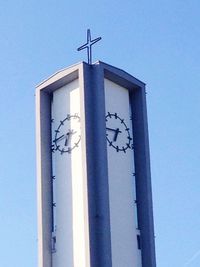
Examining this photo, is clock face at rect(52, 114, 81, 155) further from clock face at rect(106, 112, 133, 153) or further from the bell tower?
clock face at rect(106, 112, 133, 153)

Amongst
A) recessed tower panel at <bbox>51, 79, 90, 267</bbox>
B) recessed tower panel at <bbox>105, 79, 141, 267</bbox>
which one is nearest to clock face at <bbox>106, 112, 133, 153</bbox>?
recessed tower panel at <bbox>105, 79, 141, 267</bbox>

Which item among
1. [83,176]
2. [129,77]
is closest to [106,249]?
[83,176]

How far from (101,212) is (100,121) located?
8.50ft

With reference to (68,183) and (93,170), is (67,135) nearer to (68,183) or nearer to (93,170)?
(68,183)

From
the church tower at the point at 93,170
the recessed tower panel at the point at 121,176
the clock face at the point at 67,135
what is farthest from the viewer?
the clock face at the point at 67,135

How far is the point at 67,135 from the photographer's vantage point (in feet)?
73.1

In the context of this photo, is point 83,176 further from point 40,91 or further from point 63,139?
point 40,91

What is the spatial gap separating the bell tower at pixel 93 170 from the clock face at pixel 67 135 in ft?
0.09

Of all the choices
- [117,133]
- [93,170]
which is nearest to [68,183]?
[93,170]

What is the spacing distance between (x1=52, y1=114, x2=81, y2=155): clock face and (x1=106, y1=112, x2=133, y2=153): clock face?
0.88m

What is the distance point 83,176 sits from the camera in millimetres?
21141

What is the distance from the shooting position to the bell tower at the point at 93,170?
68.4 ft

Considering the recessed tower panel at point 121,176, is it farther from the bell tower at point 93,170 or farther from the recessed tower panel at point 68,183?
the recessed tower panel at point 68,183

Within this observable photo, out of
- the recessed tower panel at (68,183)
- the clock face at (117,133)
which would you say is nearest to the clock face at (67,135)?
the recessed tower panel at (68,183)
